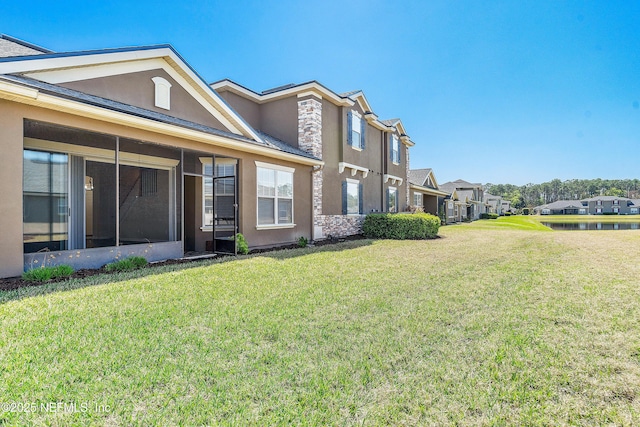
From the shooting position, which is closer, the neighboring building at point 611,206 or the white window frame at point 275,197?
the white window frame at point 275,197

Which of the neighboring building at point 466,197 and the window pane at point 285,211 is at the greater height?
the neighboring building at point 466,197

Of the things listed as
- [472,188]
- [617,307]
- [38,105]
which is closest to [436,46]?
[617,307]

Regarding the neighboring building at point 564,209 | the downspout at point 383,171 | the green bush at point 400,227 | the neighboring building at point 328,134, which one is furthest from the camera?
the neighboring building at point 564,209

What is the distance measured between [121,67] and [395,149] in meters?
15.7

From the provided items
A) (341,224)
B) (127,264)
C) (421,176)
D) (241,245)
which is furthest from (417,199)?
(127,264)

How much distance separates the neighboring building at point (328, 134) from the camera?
Result: 1345 cm

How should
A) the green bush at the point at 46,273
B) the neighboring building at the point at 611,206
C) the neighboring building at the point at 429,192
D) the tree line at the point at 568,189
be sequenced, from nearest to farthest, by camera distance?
the green bush at the point at 46,273, the neighboring building at the point at 429,192, the neighboring building at the point at 611,206, the tree line at the point at 568,189

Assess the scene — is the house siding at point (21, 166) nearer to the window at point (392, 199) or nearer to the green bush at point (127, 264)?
the green bush at point (127, 264)

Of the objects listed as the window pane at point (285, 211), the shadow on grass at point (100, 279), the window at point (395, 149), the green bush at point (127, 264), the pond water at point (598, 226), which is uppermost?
the window at point (395, 149)

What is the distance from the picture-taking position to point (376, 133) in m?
18.4

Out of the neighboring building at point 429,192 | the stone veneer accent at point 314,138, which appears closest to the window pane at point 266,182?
the stone veneer accent at point 314,138

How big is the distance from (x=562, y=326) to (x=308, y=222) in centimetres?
973

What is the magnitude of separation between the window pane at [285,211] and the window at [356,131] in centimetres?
509

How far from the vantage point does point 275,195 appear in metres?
11.3
